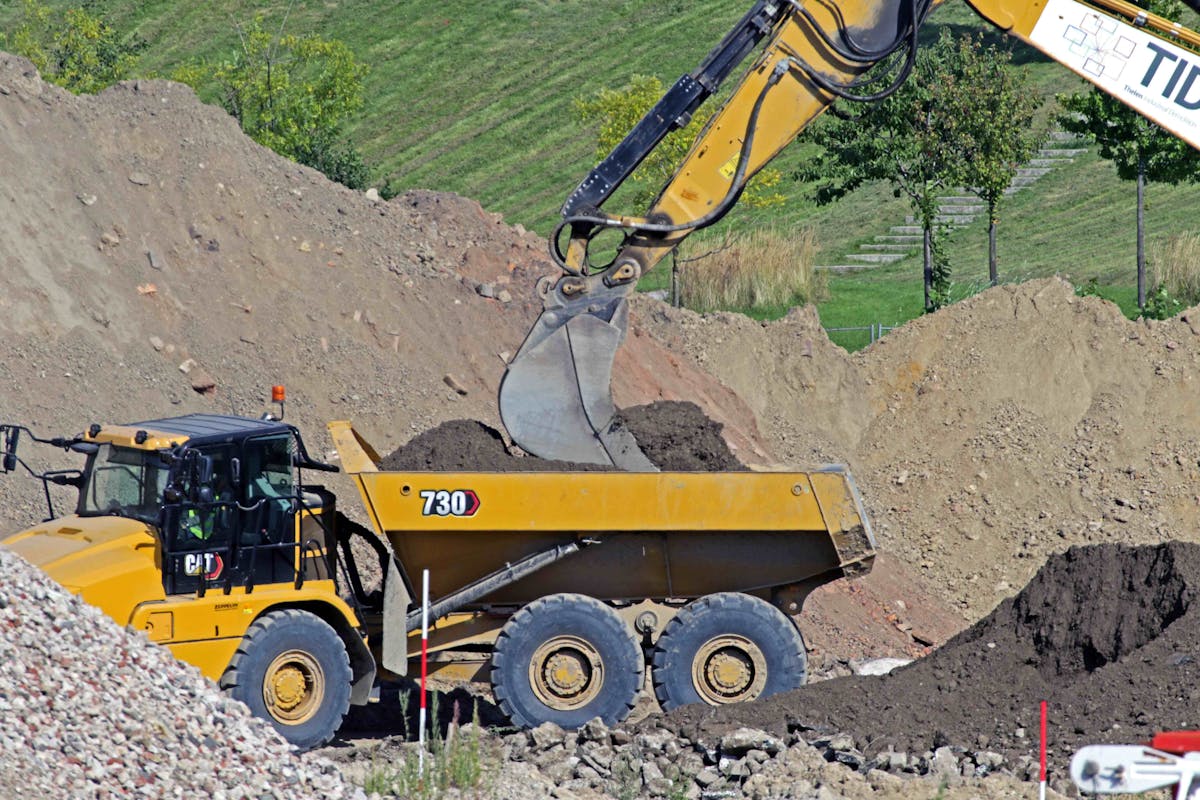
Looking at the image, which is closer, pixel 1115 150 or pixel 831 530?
pixel 831 530

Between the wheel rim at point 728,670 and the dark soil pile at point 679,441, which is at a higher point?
the dark soil pile at point 679,441

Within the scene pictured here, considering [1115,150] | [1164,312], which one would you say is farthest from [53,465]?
[1115,150]

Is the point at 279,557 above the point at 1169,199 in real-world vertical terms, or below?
below

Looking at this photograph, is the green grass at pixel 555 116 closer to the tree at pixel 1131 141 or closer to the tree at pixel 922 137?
the tree at pixel 1131 141

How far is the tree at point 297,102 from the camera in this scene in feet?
98.6

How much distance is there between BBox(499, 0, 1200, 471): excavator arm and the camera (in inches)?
525

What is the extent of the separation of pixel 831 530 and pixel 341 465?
367 cm

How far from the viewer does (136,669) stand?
33.2 feet

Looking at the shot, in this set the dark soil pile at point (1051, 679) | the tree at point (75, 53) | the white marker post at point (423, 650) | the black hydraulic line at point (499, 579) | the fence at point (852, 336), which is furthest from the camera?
the tree at point (75, 53)

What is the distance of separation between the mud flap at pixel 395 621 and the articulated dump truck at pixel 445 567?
0.01 meters

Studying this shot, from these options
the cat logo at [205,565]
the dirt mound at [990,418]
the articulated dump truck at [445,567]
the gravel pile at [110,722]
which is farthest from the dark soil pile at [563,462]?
the dirt mound at [990,418]

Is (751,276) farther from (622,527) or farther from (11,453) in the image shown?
(11,453)

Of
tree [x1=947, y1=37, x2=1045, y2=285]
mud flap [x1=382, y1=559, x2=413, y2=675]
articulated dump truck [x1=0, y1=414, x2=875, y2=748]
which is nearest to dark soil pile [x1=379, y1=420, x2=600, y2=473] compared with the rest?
articulated dump truck [x1=0, y1=414, x2=875, y2=748]

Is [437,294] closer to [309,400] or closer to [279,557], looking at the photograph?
[309,400]
